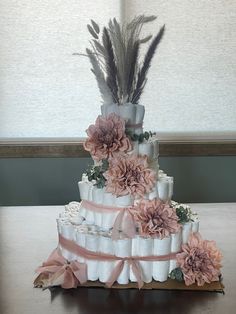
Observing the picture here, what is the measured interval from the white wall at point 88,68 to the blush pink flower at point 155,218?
64.5 inches

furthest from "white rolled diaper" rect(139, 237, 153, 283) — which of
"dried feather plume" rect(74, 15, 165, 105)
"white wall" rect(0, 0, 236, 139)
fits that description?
"white wall" rect(0, 0, 236, 139)

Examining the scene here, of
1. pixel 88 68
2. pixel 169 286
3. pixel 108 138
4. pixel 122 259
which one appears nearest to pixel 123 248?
pixel 122 259

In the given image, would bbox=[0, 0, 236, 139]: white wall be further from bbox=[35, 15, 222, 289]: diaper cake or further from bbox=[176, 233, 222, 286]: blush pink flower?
bbox=[176, 233, 222, 286]: blush pink flower

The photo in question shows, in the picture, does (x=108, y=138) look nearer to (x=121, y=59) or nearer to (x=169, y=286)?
(x=121, y=59)

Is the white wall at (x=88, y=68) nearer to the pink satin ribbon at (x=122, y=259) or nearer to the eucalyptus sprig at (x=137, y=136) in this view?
the eucalyptus sprig at (x=137, y=136)

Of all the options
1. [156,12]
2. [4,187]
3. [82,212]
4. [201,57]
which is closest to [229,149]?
[201,57]

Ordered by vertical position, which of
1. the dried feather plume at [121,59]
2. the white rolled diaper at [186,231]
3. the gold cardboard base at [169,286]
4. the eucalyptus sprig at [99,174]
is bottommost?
the gold cardboard base at [169,286]

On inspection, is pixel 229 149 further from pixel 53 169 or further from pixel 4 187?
pixel 4 187

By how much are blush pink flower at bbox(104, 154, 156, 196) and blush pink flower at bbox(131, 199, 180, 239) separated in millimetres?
38

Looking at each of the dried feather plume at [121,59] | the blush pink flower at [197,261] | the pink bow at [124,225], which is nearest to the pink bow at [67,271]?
the pink bow at [124,225]

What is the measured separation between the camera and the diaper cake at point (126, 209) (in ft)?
3.80

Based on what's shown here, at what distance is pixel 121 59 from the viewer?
1170 millimetres

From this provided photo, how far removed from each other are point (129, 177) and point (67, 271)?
259 mm

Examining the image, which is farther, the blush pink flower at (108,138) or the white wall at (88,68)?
the white wall at (88,68)
